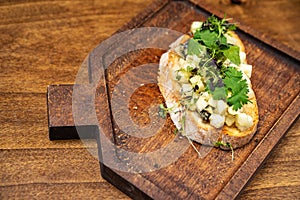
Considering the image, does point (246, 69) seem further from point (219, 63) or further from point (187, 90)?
point (187, 90)

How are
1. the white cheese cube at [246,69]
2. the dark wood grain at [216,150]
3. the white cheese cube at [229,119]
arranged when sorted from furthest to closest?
1. the white cheese cube at [246,69]
2. the white cheese cube at [229,119]
3. the dark wood grain at [216,150]

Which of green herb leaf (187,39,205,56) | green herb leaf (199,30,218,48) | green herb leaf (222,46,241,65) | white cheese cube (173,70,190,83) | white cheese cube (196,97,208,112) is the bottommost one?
white cheese cube (196,97,208,112)

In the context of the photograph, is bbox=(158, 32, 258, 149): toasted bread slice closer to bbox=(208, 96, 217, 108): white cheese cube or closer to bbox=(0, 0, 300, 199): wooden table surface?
bbox=(208, 96, 217, 108): white cheese cube

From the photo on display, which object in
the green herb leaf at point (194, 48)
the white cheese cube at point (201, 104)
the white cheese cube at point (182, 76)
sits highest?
the green herb leaf at point (194, 48)

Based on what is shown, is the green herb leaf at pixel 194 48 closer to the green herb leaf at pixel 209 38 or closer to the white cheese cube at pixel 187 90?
the green herb leaf at pixel 209 38

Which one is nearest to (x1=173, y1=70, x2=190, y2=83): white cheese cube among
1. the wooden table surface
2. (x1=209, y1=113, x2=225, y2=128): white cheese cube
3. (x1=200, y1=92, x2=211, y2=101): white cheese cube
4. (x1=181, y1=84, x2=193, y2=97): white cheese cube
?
(x1=181, y1=84, x2=193, y2=97): white cheese cube

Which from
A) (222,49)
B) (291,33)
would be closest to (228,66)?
(222,49)

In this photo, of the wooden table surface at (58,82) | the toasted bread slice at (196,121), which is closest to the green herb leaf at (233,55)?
the toasted bread slice at (196,121)
